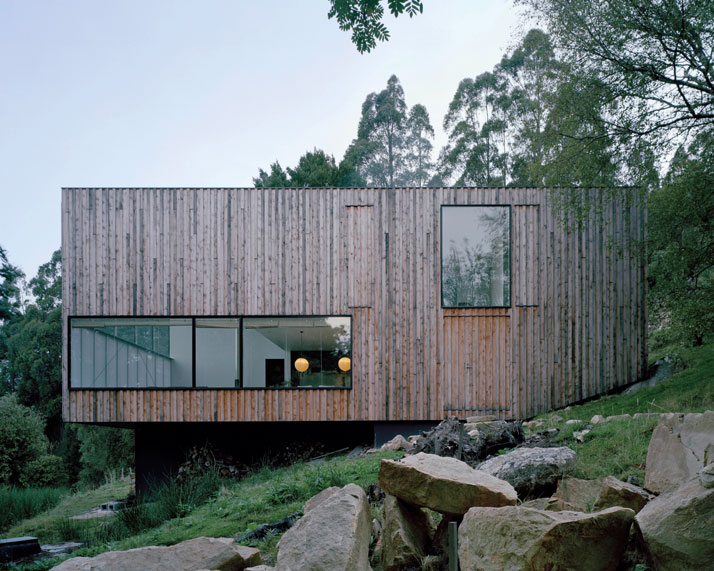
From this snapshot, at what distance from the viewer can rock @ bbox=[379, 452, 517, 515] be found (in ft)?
10.5

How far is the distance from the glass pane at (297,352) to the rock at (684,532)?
7.69 meters

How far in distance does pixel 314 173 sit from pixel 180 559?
20.2 meters

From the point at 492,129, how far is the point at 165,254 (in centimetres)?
1833

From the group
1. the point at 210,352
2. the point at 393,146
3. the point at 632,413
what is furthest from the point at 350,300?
the point at 393,146

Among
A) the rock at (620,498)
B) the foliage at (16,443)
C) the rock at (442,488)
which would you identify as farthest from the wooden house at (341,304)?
the foliage at (16,443)

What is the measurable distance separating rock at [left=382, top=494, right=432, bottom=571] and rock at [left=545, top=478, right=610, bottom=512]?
33.1 inches

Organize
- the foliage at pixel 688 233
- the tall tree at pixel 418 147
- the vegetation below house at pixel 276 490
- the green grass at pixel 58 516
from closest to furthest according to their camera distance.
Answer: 1. the vegetation below house at pixel 276 490
2. the green grass at pixel 58 516
3. the foliage at pixel 688 233
4. the tall tree at pixel 418 147

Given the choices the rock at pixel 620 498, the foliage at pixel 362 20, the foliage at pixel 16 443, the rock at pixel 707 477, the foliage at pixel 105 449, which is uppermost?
the foliage at pixel 362 20

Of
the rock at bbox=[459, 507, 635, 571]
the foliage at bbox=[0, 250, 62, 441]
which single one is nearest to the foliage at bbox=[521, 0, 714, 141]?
the rock at bbox=[459, 507, 635, 571]

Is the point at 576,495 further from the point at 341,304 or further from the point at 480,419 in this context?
the point at 341,304

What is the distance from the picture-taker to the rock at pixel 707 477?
2.62 meters

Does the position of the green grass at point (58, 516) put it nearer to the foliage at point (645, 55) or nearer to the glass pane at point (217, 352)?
the glass pane at point (217, 352)

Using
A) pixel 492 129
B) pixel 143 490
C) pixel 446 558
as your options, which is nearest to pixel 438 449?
pixel 446 558

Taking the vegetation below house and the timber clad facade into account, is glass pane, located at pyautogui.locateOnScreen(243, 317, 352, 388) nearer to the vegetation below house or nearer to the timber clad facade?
the timber clad facade
